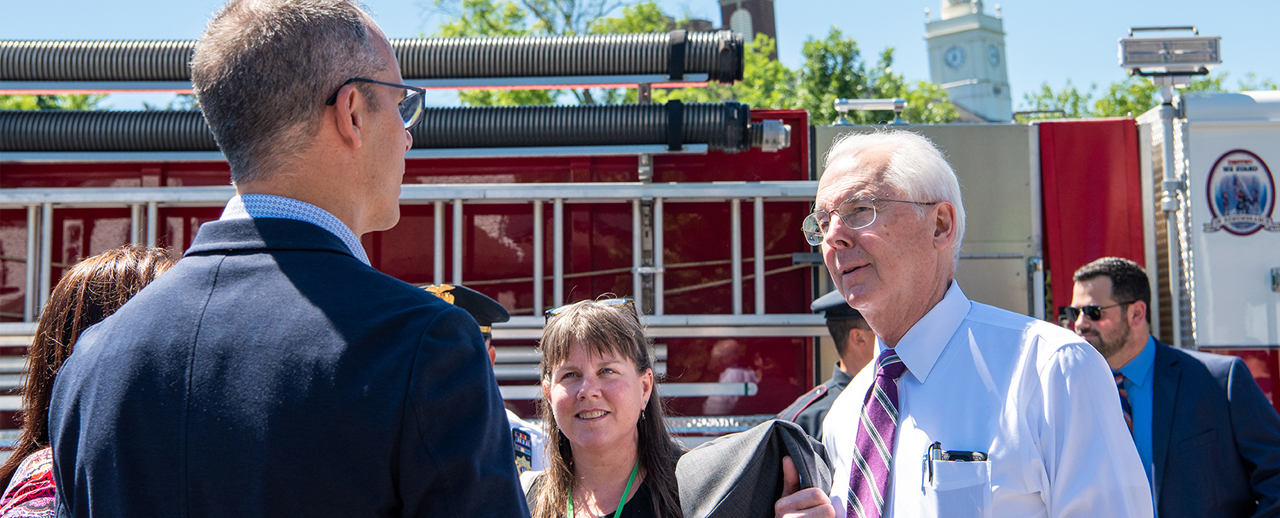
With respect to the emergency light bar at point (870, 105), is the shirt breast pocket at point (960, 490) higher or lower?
lower

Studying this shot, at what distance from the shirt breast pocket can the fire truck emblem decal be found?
3.50m

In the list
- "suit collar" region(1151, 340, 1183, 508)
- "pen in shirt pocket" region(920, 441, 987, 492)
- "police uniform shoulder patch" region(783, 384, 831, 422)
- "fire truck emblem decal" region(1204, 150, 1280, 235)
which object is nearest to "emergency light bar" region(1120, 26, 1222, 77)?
"fire truck emblem decal" region(1204, 150, 1280, 235)

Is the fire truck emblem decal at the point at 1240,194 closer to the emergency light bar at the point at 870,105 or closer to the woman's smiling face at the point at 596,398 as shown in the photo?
the emergency light bar at the point at 870,105

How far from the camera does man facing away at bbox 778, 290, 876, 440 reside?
3.76 meters

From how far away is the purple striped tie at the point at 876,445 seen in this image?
6.19ft

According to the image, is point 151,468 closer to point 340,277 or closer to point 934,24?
point 340,277

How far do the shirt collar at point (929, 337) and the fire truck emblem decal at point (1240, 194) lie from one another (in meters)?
3.24

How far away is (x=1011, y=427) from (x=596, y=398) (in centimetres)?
125

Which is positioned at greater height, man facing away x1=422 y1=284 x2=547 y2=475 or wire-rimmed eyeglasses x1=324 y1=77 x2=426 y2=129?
wire-rimmed eyeglasses x1=324 y1=77 x2=426 y2=129

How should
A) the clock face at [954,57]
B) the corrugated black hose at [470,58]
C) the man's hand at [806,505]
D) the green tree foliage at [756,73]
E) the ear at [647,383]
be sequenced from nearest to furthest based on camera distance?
1. the man's hand at [806,505]
2. the ear at [647,383]
3. the corrugated black hose at [470,58]
4. the green tree foliage at [756,73]
5. the clock face at [954,57]

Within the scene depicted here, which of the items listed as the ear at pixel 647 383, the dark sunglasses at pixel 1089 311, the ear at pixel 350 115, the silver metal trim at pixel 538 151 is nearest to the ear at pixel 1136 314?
the dark sunglasses at pixel 1089 311

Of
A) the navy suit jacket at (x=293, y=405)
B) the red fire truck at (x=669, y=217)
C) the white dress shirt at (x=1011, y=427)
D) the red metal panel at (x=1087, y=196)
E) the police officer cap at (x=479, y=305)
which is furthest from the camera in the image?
the red metal panel at (x=1087, y=196)

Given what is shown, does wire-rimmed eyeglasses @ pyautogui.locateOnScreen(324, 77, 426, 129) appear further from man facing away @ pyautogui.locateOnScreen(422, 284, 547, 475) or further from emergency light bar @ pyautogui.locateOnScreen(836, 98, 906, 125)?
emergency light bar @ pyautogui.locateOnScreen(836, 98, 906, 125)

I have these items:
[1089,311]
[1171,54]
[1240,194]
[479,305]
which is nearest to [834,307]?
[1089,311]
